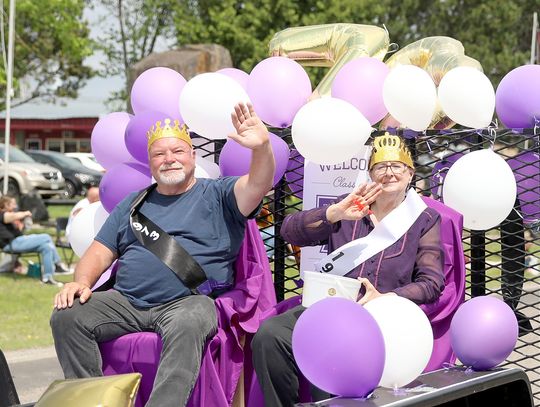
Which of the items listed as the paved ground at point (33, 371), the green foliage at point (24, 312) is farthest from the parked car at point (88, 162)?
the paved ground at point (33, 371)

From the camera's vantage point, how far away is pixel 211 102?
4301mm

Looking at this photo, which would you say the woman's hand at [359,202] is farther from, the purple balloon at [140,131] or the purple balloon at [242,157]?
the purple balloon at [140,131]

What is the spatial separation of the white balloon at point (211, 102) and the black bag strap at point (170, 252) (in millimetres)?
618

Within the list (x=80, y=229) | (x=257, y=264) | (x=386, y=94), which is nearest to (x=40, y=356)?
(x=80, y=229)

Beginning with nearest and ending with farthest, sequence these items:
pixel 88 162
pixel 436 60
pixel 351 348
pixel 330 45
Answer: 1. pixel 351 348
2. pixel 436 60
3. pixel 330 45
4. pixel 88 162

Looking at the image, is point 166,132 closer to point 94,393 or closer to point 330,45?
point 330,45

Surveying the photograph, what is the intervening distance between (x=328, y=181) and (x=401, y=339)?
4.31 ft

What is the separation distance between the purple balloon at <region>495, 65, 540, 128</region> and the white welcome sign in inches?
27.3

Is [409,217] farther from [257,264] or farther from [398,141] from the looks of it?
[257,264]

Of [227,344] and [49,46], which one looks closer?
[227,344]

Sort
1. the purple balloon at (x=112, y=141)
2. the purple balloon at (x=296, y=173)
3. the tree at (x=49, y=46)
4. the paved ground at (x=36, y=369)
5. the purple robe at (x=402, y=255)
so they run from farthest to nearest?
the tree at (x=49, y=46), the paved ground at (x=36, y=369), the purple balloon at (x=112, y=141), the purple balloon at (x=296, y=173), the purple robe at (x=402, y=255)

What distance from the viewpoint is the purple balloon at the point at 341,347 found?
10.2 ft

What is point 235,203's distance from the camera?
402 cm

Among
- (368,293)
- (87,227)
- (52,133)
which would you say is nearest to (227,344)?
(368,293)
